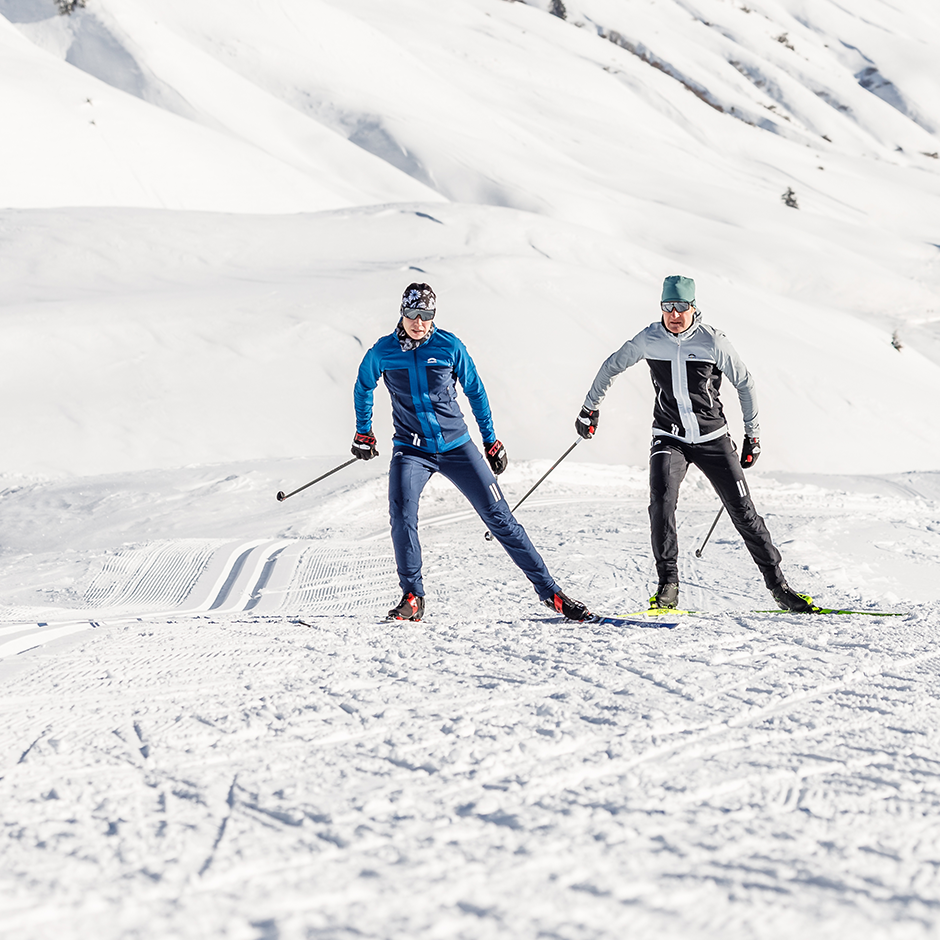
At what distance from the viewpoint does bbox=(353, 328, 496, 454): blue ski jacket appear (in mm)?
4445

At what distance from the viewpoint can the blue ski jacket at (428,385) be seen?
14.6 feet

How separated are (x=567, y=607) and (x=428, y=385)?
145 cm

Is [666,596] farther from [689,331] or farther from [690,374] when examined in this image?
[689,331]

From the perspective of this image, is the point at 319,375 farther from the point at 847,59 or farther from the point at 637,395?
the point at 847,59

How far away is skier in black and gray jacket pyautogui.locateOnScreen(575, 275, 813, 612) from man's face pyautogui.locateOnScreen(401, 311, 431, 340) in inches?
46.7

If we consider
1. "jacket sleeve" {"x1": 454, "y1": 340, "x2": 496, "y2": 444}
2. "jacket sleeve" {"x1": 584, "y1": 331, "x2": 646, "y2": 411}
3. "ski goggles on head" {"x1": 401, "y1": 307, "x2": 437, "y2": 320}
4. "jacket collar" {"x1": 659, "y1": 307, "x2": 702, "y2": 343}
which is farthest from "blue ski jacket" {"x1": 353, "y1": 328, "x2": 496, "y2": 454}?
"jacket collar" {"x1": 659, "y1": 307, "x2": 702, "y2": 343}

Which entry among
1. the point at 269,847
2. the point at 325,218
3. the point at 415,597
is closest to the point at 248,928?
the point at 269,847

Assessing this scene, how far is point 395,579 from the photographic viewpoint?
249 inches

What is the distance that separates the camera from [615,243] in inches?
703

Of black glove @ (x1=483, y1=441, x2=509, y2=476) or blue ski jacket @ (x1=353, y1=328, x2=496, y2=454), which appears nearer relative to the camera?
blue ski jacket @ (x1=353, y1=328, x2=496, y2=454)

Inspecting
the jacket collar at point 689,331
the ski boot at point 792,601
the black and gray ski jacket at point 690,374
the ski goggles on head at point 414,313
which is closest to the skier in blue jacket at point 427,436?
the ski goggles on head at point 414,313

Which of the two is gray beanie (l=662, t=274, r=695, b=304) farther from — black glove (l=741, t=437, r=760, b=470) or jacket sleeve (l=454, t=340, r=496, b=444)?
jacket sleeve (l=454, t=340, r=496, b=444)

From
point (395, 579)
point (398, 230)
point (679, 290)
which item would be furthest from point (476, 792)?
point (398, 230)

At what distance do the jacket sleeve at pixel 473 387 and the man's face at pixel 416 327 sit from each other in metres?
0.20
